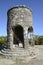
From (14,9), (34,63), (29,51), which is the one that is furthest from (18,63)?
(14,9)

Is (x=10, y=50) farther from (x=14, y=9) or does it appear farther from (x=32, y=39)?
(x=14, y=9)

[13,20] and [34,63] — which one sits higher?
[13,20]

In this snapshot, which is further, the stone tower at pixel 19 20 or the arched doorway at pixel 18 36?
the arched doorway at pixel 18 36

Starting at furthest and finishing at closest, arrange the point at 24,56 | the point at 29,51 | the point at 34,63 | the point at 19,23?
the point at 19,23
the point at 29,51
the point at 24,56
the point at 34,63

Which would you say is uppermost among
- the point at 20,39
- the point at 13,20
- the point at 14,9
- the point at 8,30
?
the point at 14,9

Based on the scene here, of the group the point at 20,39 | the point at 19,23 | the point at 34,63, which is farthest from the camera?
the point at 20,39

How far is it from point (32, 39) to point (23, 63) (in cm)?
500

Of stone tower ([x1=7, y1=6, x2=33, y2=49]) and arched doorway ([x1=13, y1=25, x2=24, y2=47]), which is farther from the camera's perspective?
arched doorway ([x1=13, y1=25, x2=24, y2=47])

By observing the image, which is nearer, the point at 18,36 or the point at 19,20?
the point at 19,20

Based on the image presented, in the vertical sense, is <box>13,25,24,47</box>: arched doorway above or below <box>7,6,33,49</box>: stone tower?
below

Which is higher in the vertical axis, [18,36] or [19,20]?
[19,20]

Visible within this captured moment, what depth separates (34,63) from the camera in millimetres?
8719

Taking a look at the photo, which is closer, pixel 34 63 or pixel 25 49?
pixel 34 63

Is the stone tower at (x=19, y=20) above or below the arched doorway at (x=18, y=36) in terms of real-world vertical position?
above
